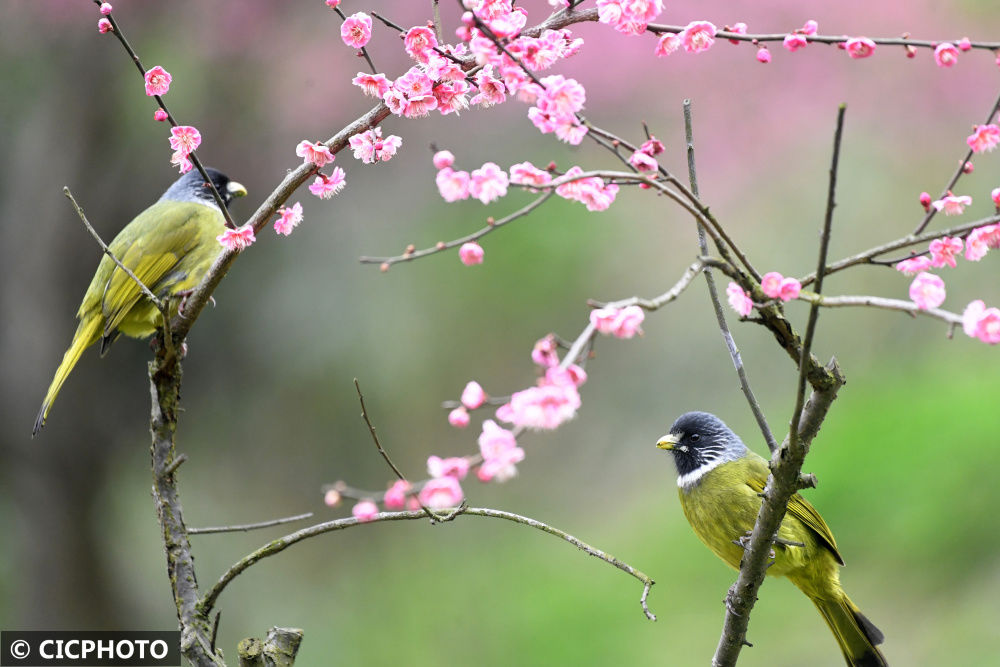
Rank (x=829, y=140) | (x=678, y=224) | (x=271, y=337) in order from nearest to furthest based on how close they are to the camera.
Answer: (x=271, y=337), (x=829, y=140), (x=678, y=224)

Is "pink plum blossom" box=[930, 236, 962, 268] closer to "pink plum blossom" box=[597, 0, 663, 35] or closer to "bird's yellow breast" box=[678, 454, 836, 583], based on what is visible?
"pink plum blossom" box=[597, 0, 663, 35]

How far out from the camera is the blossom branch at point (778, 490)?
1.56m

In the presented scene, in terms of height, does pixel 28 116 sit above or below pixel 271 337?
above

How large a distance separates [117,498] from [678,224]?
462cm

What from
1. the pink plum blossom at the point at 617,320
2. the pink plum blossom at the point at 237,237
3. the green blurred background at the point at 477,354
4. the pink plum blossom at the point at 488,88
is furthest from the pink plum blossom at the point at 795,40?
the green blurred background at the point at 477,354

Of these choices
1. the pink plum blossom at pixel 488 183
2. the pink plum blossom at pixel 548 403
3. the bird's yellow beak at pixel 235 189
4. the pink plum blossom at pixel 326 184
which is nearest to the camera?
the pink plum blossom at pixel 548 403

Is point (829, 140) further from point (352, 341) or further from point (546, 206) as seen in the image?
point (352, 341)

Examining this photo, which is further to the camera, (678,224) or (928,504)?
(678,224)

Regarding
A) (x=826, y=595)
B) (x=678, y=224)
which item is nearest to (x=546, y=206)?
(x=678, y=224)

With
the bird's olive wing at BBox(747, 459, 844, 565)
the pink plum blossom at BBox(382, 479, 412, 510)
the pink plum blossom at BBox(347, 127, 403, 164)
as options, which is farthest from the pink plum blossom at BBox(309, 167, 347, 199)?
the bird's olive wing at BBox(747, 459, 844, 565)

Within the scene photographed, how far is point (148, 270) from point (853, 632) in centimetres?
265

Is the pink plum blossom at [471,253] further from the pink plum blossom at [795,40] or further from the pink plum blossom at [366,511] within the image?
the pink plum blossom at [795,40]

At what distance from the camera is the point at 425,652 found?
629cm

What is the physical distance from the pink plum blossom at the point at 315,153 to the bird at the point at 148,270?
50.8 inches
